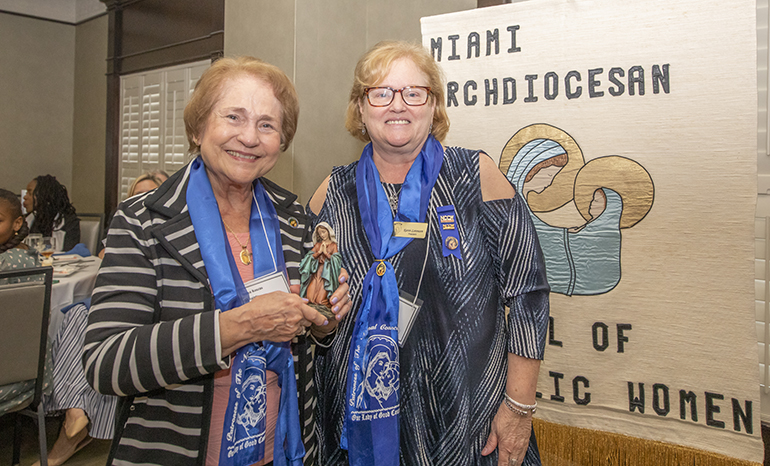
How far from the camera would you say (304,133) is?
3223 millimetres

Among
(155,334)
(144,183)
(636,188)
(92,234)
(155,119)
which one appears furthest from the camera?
(155,119)

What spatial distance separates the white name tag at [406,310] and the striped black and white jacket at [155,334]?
0.52 meters

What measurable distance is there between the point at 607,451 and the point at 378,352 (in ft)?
4.26

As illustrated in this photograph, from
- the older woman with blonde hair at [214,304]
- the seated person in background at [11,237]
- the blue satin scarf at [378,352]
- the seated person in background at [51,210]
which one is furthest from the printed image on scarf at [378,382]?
the seated person in background at [51,210]

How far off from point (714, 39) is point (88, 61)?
7847 millimetres

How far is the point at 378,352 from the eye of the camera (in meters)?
1.33

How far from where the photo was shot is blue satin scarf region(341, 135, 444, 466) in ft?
4.33

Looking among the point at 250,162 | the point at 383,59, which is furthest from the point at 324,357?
the point at 383,59

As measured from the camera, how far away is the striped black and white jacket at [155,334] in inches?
38.9

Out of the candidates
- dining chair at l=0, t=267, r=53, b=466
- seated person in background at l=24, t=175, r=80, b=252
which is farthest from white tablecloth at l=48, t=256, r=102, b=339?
seated person in background at l=24, t=175, r=80, b=252

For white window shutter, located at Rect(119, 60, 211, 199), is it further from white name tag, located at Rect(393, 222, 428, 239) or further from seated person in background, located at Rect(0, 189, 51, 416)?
white name tag, located at Rect(393, 222, 428, 239)

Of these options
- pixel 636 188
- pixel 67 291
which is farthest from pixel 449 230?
pixel 67 291

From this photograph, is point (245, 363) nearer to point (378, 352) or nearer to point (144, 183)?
point (378, 352)

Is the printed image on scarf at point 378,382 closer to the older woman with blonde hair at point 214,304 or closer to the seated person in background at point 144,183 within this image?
the older woman with blonde hair at point 214,304
